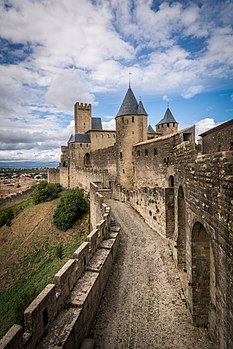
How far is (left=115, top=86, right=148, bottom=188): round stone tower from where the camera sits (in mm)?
23812

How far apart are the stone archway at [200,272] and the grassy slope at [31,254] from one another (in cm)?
750

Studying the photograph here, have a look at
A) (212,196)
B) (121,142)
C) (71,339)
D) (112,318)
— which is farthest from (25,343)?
(121,142)

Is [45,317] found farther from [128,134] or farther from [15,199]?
[15,199]

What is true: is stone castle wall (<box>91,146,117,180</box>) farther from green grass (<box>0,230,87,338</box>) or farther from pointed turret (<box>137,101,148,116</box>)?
green grass (<box>0,230,87,338</box>)

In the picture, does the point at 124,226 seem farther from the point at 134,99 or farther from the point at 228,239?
the point at 134,99

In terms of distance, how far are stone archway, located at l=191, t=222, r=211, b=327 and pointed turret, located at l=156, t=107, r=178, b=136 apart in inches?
1164

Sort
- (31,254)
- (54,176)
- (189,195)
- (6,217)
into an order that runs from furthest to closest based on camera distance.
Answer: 1. (54,176)
2. (6,217)
3. (31,254)
4. (189,195)

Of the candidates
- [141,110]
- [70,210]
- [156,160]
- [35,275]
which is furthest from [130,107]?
[35,275]

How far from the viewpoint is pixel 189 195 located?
18.7 feet

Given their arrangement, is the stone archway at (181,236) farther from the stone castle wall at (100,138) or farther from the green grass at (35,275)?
the stone castle wall at (100,138)

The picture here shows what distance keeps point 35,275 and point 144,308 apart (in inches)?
433

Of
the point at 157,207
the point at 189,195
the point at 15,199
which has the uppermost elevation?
the point at 189,195

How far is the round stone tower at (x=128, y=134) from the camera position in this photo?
23812mm

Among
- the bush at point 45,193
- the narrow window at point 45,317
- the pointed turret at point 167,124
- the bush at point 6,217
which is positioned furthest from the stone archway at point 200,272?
the pointed turret at point 167,124
